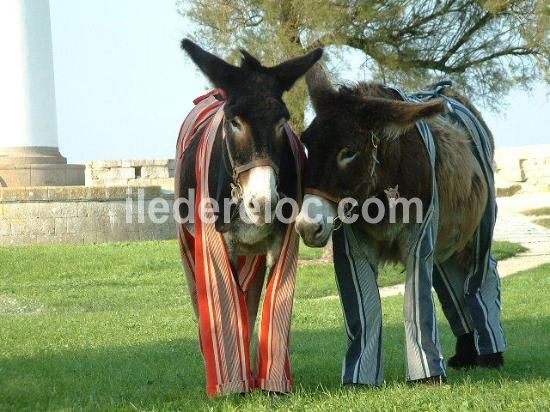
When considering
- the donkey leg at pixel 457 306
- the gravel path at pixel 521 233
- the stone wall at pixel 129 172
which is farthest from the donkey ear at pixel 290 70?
the stone wall at pixel 129 172

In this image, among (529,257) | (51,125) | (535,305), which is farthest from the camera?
(51,125)

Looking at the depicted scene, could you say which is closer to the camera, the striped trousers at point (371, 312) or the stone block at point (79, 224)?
the striped trousers at point (371, 312)

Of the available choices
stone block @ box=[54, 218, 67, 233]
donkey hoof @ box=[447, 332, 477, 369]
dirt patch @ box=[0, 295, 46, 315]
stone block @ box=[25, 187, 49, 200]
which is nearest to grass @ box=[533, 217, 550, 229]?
stone block @ box=[54, 218, 67, 233]

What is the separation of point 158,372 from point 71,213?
15.8 m

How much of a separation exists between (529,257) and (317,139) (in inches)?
658

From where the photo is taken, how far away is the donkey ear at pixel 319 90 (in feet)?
20.3

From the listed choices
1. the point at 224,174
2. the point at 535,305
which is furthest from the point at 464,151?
the point at 535,305

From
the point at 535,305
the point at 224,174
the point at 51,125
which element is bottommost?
the point at 535,305

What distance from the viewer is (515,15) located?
20.0m

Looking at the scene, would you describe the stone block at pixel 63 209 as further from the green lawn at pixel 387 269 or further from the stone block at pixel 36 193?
the green lawn at pixel 387 269

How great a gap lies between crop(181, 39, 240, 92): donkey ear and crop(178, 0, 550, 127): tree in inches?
486

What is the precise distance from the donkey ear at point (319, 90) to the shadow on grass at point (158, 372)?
179cm

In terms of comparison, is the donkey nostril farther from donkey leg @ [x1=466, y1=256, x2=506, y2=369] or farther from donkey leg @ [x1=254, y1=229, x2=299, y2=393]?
donkey leg @ [x1=466, y1=256, x2=506, y2=369]

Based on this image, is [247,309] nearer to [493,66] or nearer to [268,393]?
[268,393]
